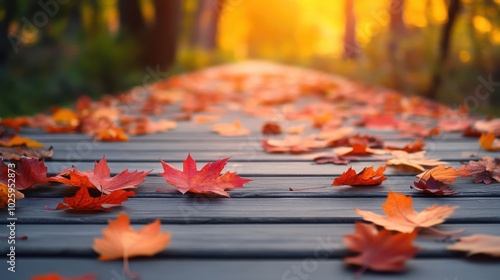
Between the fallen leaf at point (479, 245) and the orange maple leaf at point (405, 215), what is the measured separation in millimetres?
78

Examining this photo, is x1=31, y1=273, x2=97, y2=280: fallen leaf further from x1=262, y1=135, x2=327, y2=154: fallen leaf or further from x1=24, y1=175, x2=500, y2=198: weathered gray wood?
x1=262, y1=135, x2=327, y2=154: fallen leaf

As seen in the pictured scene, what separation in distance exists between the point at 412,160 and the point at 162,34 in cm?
762

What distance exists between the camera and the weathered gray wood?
134 cm

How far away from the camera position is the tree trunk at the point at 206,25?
2194cm

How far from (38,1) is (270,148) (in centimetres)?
554

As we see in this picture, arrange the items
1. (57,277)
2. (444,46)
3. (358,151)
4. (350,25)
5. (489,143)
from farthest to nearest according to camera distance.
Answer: (350,25) < (444,46) < (489,143) < (358,151) < (57,277)

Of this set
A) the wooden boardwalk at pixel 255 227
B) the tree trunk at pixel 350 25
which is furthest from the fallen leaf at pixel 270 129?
the tree trunk at pixel 350 25

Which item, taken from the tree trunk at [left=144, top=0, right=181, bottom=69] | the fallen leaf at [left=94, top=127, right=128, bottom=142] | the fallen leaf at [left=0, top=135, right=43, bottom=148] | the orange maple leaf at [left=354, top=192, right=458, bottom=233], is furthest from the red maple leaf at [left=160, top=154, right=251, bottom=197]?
the tree trunk at [left=144, top=0, right=181, bottom=69]

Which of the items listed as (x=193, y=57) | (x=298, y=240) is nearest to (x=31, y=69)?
(x=298, y=240)

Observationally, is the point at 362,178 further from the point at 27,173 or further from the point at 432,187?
the point at 27,173

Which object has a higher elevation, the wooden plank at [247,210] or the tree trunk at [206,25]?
the tree trunk at [206,25]

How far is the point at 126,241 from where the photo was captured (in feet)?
3.06

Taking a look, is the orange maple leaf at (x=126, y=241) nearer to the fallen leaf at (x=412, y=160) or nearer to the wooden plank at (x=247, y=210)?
the wooden plank at (x=247, y=210)

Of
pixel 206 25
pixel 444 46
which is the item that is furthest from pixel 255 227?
pixel 206 25
